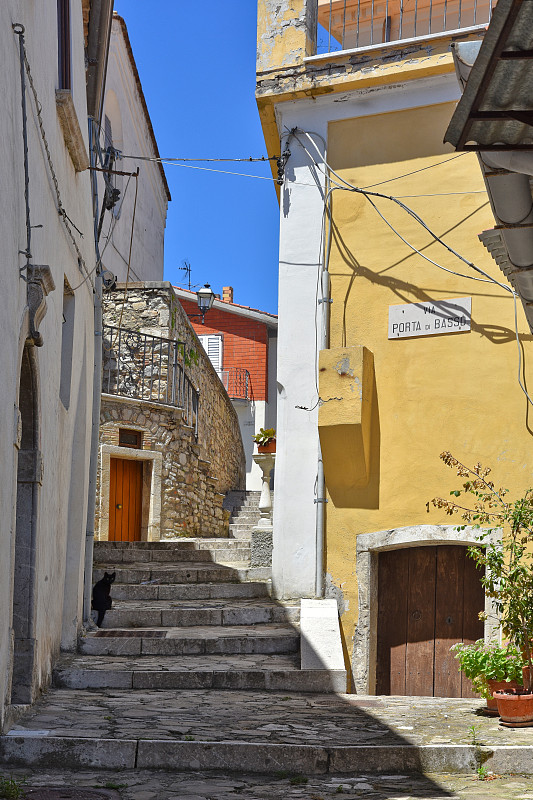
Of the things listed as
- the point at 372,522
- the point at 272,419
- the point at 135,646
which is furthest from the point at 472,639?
the point at 272,419

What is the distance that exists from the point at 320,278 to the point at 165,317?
6.55m

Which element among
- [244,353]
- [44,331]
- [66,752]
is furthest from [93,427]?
[244,353]

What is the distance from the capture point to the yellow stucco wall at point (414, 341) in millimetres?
8641

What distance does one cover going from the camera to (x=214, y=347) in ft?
92.9

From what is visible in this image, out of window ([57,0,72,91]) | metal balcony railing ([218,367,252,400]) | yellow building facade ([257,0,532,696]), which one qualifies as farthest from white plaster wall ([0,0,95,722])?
metal balcony railing ([218,367,252,400])

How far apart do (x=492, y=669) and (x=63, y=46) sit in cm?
559

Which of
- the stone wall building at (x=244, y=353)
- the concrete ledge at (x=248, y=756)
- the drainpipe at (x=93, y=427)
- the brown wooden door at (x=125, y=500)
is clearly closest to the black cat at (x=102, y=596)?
the drainpipe at (x=93, y=427)

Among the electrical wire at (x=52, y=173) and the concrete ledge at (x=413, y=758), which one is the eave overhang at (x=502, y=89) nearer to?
the electrical wire at (x=52, y=173)

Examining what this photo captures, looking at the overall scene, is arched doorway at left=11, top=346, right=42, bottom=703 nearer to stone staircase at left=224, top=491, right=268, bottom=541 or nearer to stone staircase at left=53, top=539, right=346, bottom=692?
stone staircase at left=53, top=539, right=346, bottom=692

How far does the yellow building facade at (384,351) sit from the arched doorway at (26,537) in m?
3.58

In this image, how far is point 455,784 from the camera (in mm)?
4895

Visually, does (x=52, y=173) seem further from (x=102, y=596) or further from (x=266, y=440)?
(x=266, y=440)

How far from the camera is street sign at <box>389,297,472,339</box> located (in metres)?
8.87

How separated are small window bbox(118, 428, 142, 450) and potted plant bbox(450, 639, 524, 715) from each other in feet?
30.0
